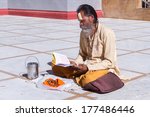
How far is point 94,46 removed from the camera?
14.6 feet

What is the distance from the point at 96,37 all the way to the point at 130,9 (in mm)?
9356

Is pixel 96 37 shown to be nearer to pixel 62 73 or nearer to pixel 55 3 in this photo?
pixel 62 73

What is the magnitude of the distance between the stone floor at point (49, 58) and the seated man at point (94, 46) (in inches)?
9.6

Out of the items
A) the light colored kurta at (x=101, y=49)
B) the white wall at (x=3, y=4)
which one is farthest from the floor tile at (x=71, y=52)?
the white wall at (x=3, y=4)

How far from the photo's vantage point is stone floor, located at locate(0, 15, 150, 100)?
4.06 meters

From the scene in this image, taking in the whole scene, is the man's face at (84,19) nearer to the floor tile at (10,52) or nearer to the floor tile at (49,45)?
the floor tile at (10,52)

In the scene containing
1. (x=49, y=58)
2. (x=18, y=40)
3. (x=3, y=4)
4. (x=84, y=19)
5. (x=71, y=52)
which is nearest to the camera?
(x=84, y=19)

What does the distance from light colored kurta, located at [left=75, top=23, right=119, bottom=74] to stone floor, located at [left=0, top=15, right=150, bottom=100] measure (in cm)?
36

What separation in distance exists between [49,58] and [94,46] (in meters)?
1.78

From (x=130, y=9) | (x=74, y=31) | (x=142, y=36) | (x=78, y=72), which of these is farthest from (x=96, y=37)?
(x=130, y=9)

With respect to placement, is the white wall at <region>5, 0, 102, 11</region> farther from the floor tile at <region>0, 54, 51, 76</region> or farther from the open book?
the open book

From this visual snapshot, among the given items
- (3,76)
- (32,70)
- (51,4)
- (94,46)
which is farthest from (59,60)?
(51,4)

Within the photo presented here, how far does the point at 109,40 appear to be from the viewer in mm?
4289

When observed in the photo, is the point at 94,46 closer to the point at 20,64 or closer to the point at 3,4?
the point at 20,64
